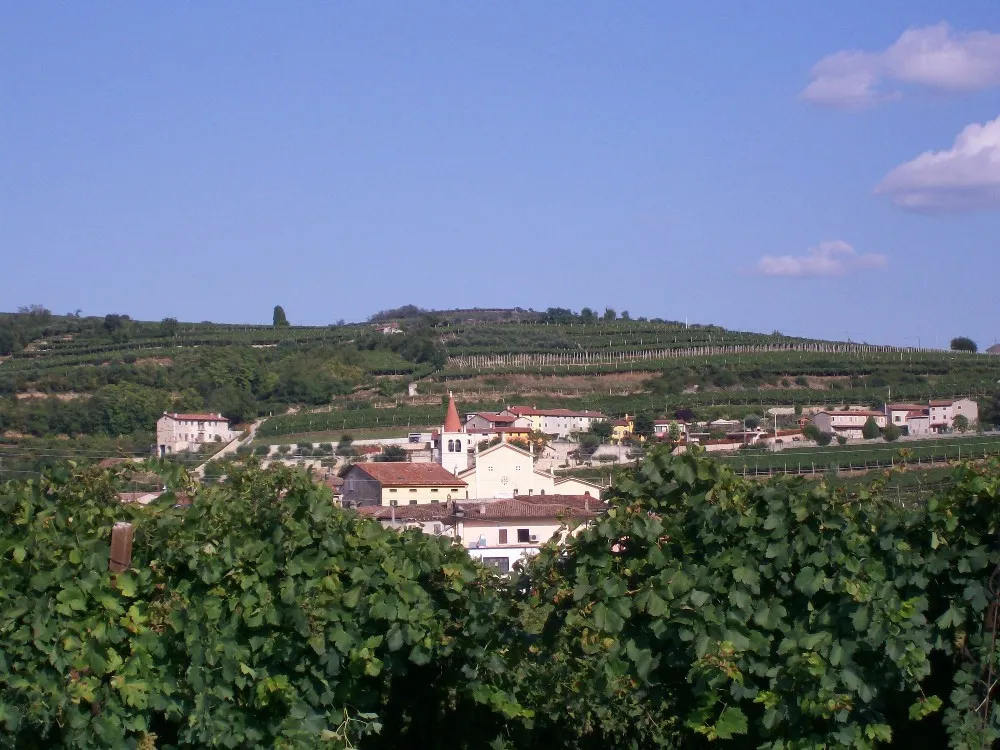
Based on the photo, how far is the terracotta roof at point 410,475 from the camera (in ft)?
117

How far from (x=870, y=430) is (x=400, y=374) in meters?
42.6

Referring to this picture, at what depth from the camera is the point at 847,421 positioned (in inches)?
2362

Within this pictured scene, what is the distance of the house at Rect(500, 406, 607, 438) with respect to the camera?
205 ft

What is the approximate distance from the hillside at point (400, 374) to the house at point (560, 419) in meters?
4.13

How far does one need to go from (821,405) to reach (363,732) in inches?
2604

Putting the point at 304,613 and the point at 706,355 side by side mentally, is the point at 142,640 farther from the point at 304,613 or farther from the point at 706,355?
the point at 706,355

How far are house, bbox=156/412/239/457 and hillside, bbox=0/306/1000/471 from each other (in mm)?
1258

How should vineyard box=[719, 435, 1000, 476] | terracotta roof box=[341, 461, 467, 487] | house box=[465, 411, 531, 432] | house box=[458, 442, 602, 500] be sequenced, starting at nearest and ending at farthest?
1. terracotta roof box=[341, 461, 467, 487]
2. vineyard box=[719, 435, 1000, 476]
3. house box=[458, 442, 602, 500]
4. house box=[465, 411, 531, 432]

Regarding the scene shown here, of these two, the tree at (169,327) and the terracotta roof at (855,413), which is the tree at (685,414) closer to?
the terracotta roof at (855,413)

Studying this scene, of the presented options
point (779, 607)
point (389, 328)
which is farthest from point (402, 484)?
point (389, 328)

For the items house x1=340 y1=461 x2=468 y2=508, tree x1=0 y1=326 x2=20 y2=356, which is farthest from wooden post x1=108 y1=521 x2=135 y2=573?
tree x1=0 y1=326 x2=20 y2=356

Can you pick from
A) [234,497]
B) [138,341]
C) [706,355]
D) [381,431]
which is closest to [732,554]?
[234,497]

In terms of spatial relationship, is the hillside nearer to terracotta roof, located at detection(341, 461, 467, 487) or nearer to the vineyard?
terracotta roof, located at detection(341, 461, 467, 487)

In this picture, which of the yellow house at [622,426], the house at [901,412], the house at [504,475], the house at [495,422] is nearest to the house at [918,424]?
the house at [901,412]
